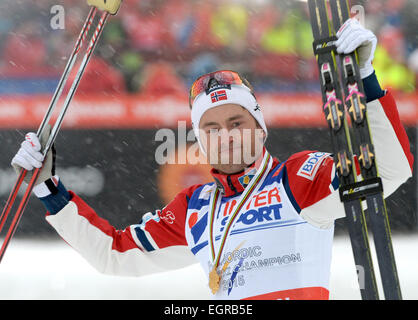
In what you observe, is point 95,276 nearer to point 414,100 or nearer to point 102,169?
point 102,169

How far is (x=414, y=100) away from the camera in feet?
16.0

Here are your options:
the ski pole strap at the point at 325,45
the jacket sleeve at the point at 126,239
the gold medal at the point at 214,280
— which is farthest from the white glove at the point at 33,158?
the ski pole strap at the point at 325,45

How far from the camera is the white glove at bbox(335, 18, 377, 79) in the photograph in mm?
2086

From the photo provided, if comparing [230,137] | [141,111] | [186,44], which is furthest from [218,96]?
[186,44]

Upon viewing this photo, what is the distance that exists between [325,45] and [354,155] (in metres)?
0.42

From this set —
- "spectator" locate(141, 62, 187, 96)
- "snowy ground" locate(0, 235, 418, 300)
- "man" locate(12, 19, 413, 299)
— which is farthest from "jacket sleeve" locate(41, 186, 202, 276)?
"spectator" locate(141, 62, 187, 96)

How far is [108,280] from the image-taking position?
4.20 metres

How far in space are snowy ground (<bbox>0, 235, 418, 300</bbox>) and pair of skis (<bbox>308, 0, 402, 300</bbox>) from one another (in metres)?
2.01

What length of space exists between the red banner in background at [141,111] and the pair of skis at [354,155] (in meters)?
2.55

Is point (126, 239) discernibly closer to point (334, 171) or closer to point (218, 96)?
point (218, 96)

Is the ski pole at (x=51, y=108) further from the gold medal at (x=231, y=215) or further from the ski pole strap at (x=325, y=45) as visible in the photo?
the ski pole strap at (x=325, y=45)
